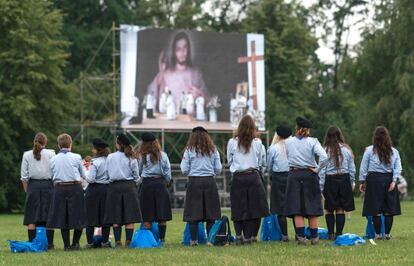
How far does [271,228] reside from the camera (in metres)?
16.2

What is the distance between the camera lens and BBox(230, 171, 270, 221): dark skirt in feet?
49.6

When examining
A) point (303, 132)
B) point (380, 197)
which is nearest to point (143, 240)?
point (303, 132)

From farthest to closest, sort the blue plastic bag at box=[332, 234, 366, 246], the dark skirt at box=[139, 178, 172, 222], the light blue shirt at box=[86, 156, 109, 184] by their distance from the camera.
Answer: the dark skirt at box=[139, 178, 172, 222] → the light blue shirt at box=[86, 156, 109, 184] → the blue plastic bag at box=[332, 234, 366, 246]

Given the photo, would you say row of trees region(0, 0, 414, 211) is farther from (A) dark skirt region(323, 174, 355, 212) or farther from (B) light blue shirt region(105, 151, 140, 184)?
(A) dark skirt region(323, 174, 355, 212)

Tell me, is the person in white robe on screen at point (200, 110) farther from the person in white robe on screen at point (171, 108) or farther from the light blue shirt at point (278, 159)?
the light blue shirt at point (278, 159)

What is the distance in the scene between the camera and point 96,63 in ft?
181

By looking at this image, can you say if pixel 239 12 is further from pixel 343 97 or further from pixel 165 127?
pixel 165 127

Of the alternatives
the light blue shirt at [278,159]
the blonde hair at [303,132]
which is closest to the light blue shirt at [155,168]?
the light blue shirt at [278,159]

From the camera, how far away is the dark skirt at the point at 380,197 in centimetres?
1552

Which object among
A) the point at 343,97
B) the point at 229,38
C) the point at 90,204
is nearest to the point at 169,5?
the point at 343,97

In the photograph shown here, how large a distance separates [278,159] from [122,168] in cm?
263

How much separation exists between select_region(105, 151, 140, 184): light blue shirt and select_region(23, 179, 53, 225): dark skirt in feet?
3.76

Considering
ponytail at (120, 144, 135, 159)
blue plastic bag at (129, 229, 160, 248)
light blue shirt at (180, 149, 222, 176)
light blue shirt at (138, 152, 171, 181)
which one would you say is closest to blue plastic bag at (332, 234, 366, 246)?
light blue shirt at (180, 149, 222, 176)

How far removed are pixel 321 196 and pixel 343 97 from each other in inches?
1869
